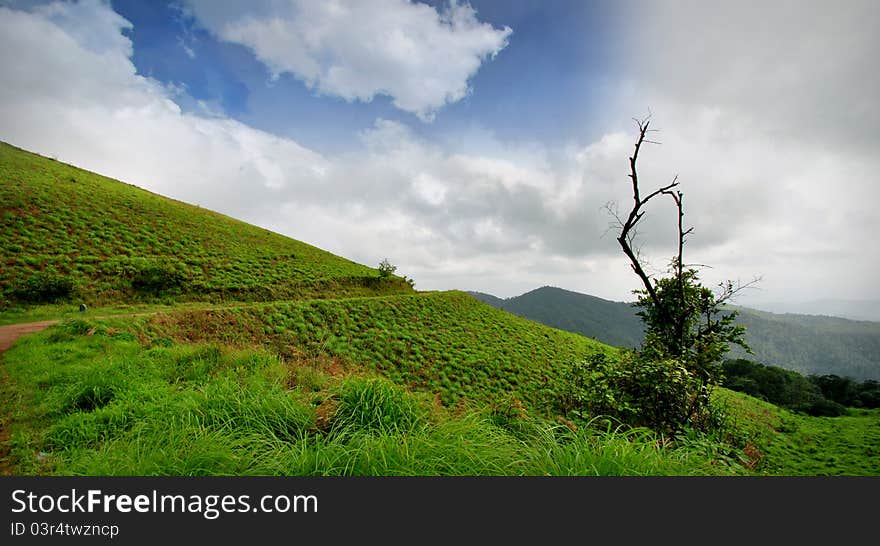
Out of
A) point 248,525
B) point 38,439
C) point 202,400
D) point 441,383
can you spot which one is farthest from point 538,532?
point 441,383

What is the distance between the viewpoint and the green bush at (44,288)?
51.8 ft

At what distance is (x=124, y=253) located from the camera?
23.3 m

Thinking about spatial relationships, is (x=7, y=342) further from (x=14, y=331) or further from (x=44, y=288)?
(x=44, y=288)

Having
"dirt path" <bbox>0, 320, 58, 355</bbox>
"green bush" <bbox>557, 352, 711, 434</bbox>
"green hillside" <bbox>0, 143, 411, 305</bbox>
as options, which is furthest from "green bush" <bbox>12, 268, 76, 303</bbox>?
"green bush" <bbox>557, 352, 711, 434</bbox>

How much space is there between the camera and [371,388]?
15.6ft

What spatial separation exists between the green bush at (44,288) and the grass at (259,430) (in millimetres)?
12797

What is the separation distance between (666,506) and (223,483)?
3276 millimetres

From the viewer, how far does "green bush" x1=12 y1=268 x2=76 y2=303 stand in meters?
15.8

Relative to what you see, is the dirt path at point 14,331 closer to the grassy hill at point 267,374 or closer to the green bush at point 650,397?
the grassy hill at point 267,374

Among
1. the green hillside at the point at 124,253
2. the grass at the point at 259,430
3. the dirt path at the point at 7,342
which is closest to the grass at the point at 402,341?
the dirt path at the point at 7,342

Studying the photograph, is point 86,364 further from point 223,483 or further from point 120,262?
point 120,262

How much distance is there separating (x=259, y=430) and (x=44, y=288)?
2084 centimetres

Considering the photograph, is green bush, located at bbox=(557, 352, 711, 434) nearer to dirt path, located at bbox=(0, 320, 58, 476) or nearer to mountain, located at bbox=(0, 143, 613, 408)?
dirt path, located at bbox=(0, 320, 58, 476)

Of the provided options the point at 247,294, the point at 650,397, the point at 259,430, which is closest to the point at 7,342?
the point at 259,430
